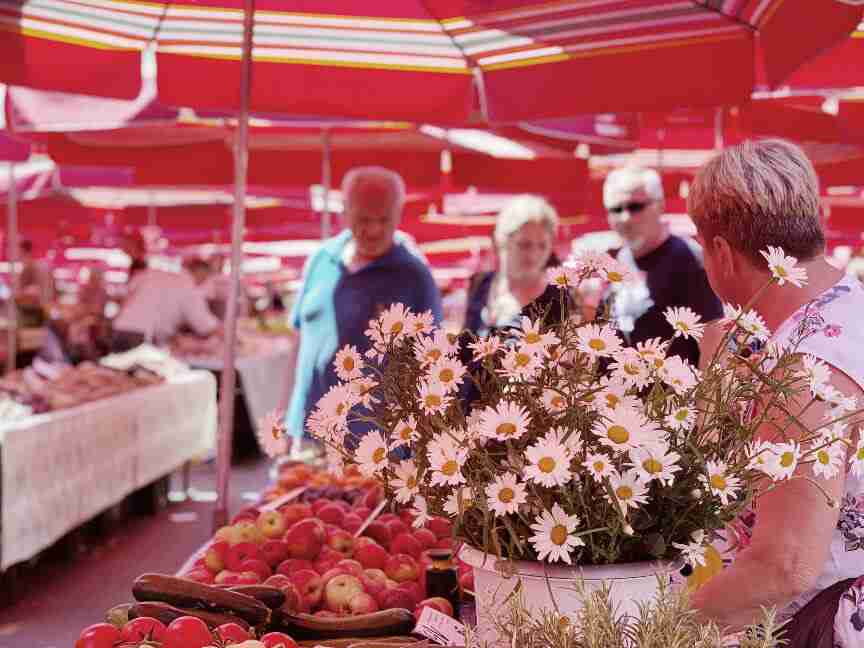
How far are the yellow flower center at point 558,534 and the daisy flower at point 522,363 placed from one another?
23 centimetres

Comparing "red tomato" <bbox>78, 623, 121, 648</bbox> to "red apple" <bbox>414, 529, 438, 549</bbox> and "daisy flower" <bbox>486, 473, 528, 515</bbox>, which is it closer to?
"daisy flower" <bbox>486, 473, 528, 515</bbox>

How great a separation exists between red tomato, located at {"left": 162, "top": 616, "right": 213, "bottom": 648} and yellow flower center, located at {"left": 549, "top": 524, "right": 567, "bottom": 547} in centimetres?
65

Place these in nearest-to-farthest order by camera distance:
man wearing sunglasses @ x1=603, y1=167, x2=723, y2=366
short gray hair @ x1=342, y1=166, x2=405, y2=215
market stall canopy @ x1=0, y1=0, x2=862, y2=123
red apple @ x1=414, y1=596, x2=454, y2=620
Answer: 1. red apple @ x1=414, y1=596, x2=454, y2=620
2. market stall canopy @ x1=0, y1=0, x2=862, y2=123
3. man wearing sunglasses @ x1=603, y1=167, x2=723, y2=366
4. short gray hair @ x1=342, y1=166, x2=405, y2=215

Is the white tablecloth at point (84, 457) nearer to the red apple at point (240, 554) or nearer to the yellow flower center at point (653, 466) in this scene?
the red apple at point (240, 554)

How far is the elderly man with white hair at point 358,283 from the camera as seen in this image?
4.86 meters

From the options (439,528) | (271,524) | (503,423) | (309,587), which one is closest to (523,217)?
(439,528)

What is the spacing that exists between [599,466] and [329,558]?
49.6 inches

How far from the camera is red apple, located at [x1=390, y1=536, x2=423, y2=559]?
2979 mm

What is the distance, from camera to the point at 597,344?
71.4 inches

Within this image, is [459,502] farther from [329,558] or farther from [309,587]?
[329,558]

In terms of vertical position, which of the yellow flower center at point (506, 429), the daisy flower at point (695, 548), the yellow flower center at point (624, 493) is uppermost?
the yellow flower center at point (506, 429)

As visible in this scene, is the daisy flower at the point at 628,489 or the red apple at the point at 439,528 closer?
the daisy flower at the point at 628,489

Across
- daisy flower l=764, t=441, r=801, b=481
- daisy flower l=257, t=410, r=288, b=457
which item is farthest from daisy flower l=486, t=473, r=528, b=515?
daisy flower l=257, t=410, r=288, b=457

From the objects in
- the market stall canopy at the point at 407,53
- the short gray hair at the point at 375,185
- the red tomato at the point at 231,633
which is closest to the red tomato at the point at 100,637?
the red tomato at the point at 231,633
